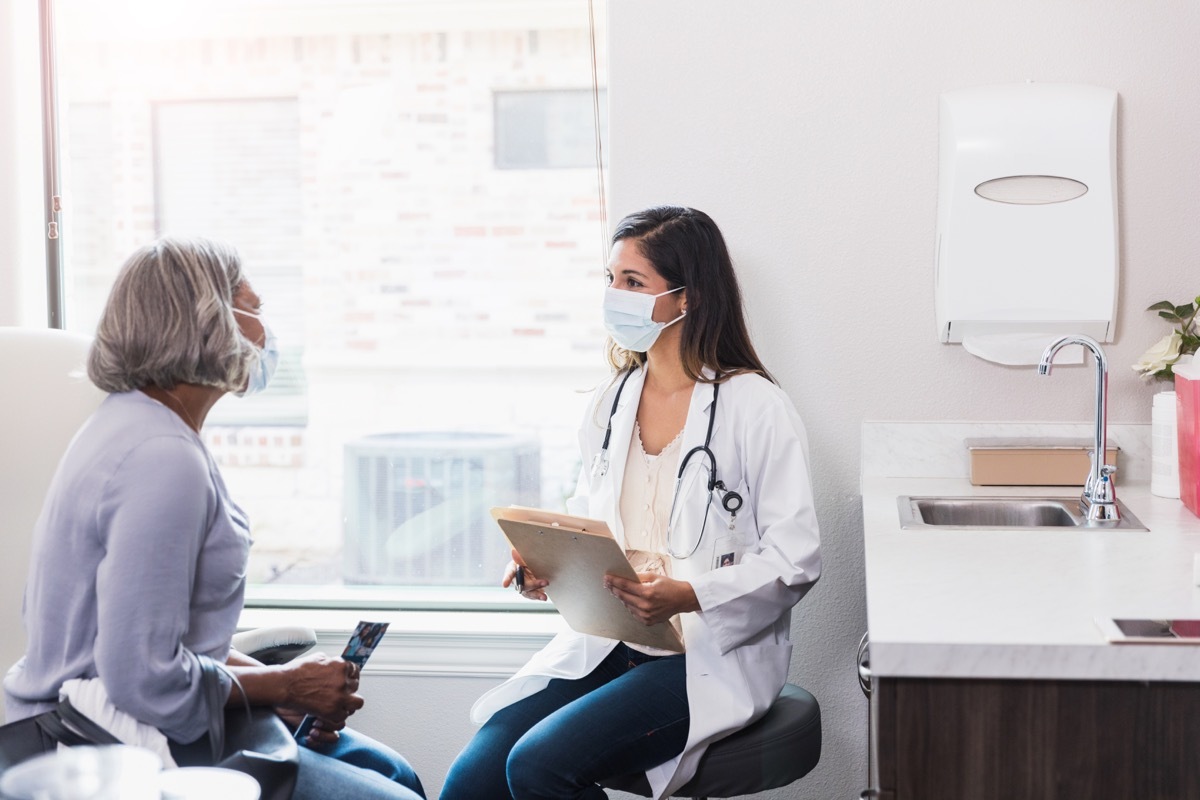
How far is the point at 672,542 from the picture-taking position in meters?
1.84

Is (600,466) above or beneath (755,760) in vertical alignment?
above

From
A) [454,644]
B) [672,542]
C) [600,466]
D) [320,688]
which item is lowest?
[454,644]

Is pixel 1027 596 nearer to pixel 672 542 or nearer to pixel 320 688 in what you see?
pixel 672 542

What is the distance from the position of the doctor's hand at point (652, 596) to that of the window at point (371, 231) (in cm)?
91

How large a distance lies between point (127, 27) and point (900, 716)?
7.99ft

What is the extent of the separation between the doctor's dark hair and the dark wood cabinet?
2.79 ft

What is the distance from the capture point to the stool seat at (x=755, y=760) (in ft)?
5.44

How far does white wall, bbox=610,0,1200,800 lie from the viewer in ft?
6.73

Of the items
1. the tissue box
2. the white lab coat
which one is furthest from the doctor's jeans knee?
the tissue box

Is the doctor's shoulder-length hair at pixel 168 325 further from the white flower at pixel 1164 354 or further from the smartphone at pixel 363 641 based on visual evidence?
the white flower at pixel 1164 354

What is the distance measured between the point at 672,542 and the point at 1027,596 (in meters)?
0.66

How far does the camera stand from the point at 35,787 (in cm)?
119

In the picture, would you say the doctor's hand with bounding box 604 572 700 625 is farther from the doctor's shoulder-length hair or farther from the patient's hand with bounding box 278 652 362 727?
the doctor's shoulder-length hair

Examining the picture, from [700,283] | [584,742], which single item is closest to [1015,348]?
[700,283]
